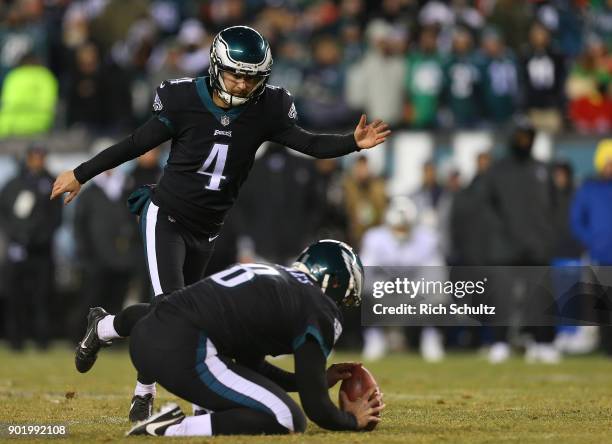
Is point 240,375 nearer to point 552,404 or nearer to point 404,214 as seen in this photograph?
point 552,404

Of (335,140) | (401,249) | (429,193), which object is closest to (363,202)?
(429,193)

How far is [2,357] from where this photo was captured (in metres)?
14.1

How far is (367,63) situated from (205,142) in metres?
9.49

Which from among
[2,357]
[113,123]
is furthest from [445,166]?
[2,357]

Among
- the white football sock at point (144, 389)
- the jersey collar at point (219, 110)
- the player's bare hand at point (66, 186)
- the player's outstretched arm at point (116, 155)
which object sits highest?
the jersey collar at point (219, 110)

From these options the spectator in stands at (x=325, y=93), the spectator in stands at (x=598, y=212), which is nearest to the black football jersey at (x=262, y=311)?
the spectator in stands at (x=598, y=212)

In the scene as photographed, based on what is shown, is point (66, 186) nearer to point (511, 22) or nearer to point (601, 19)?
point (511, 22)

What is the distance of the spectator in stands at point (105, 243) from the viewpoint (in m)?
15.3

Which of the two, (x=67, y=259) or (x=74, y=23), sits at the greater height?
(x=74, y=23)

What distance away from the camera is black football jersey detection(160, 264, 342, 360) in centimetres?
638

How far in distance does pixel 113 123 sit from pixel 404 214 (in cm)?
445

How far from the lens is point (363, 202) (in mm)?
15664

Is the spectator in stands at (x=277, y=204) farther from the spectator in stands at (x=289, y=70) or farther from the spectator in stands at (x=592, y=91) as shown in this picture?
the spectator in stands at (x=592, y=91)

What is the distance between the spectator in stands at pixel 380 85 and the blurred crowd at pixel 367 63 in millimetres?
17
